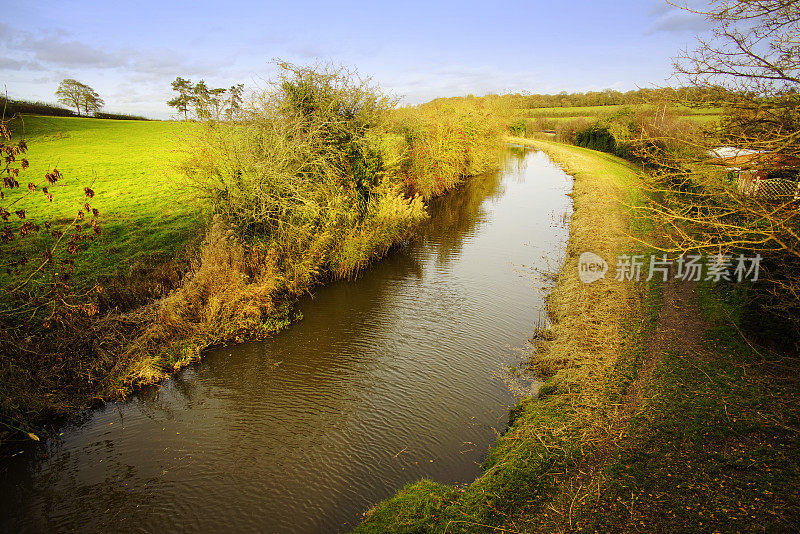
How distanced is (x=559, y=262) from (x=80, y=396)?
50.8ft

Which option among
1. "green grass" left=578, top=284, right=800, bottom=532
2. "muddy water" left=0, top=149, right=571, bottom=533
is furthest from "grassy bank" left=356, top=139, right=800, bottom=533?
"muddy water" left=0, top=149, right=571, bottom=533

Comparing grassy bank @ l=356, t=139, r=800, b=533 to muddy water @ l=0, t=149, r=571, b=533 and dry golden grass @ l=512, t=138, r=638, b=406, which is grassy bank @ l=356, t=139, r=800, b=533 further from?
muddy water @ l=0, t=149, r=571, b=533

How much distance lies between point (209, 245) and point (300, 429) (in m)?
5.71

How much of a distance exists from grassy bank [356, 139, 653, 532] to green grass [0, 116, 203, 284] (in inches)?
291

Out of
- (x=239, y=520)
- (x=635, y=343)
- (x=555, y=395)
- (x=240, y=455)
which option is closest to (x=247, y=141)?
(x=240, y=455)

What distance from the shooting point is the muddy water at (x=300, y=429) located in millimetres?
6301

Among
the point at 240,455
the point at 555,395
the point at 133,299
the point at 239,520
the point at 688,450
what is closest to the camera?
the point at 688,450

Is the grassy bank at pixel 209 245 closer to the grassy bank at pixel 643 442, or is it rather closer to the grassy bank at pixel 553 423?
the grassy bank at pixel 553 423

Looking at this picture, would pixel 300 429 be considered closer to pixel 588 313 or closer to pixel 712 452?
pixel 712 452

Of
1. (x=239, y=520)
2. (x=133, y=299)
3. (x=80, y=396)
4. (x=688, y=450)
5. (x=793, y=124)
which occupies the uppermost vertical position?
(x=793, y=124)

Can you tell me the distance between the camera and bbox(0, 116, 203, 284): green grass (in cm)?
1252

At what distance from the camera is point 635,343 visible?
28.9 ft

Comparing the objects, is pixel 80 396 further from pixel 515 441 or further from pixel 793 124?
pixel 793 124

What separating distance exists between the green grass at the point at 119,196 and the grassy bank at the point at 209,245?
0.08 metres
